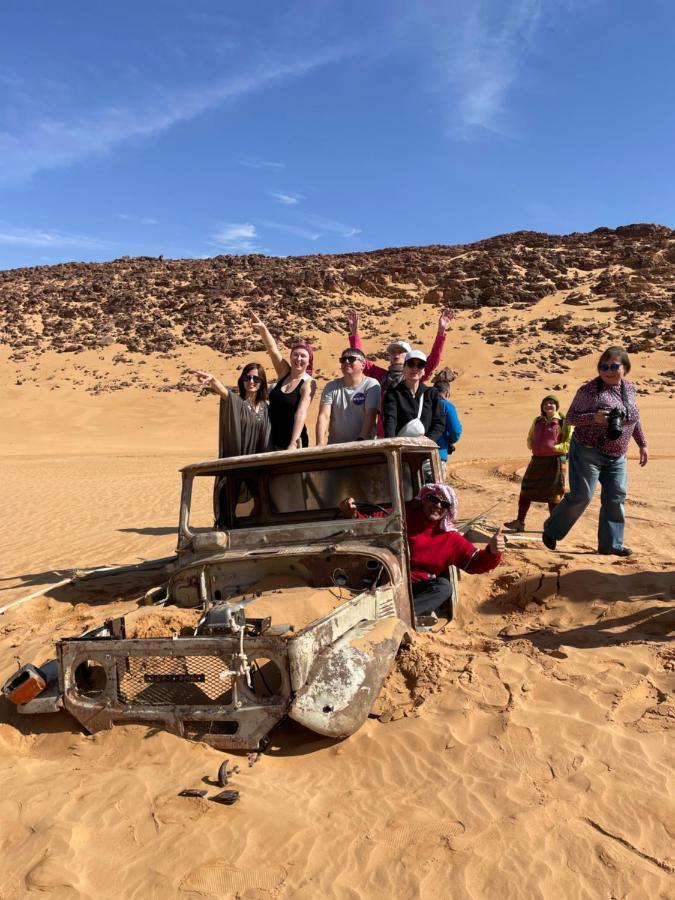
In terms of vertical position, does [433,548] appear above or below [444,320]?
below

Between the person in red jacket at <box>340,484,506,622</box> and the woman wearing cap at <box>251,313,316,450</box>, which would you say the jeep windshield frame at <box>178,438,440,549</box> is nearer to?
the person in red jacket at <box>340,484,506,622</box>

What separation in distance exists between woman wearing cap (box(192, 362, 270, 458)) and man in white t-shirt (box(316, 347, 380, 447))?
507 millimetres

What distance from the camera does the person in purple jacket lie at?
5.90 m

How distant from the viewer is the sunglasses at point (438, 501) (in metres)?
4.45

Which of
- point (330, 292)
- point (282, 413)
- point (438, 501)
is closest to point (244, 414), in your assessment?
point (282, 413)

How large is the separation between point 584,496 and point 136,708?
14.4ft

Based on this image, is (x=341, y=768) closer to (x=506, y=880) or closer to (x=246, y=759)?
(x=246, y=759)

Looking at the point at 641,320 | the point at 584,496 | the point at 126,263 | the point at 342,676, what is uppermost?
the point at 126,263

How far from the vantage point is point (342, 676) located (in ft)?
10.2

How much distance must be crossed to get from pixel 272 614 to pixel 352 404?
249 cm

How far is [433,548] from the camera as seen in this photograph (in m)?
4.64

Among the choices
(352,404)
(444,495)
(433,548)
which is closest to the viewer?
(444,495)

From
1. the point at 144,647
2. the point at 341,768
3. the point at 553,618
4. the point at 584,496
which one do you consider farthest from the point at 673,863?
the point at 584,496

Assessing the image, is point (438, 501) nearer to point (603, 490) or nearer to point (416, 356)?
point (416, 356)
